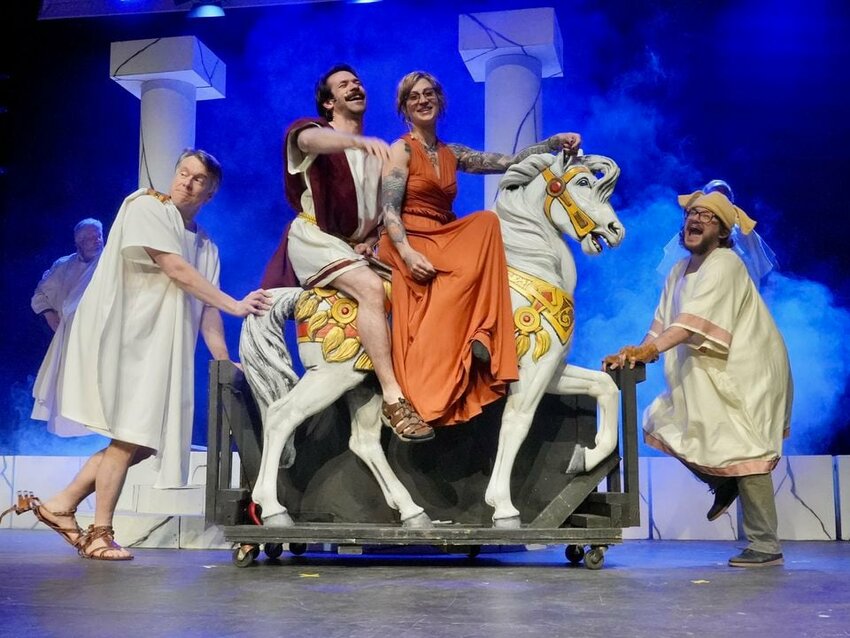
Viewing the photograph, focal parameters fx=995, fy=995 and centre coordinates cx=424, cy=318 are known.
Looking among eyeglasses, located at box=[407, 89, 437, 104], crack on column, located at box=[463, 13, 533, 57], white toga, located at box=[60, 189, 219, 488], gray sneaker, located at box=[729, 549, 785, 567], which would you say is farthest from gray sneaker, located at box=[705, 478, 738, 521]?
crack on column, located at box=[463, 13, 533, 57]

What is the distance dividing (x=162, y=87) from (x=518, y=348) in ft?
12.9

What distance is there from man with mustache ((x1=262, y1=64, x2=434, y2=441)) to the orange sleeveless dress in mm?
70

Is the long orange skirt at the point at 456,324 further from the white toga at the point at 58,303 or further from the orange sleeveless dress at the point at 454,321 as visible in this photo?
the white toga at the point at 58,303

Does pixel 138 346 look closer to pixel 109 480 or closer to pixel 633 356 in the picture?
pixel 109 480

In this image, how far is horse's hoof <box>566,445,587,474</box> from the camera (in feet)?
11.6

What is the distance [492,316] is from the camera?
11.1ft

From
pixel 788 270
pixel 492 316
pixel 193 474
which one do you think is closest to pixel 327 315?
pixel 492 316

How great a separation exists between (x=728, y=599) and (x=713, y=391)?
1294 millimetres

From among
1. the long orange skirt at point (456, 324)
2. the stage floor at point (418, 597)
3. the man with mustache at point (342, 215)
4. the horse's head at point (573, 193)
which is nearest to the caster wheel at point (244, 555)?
the stage floor at point (418, 597)

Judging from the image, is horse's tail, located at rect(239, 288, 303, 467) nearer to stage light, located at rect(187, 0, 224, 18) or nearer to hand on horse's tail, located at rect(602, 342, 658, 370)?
hand on horse's tail, located at rect(602, 342, 658, 370)

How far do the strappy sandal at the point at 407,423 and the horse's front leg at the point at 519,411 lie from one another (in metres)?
0.30

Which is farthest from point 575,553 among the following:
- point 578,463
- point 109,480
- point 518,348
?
point 109,480

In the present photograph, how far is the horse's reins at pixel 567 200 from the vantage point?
3570 mm

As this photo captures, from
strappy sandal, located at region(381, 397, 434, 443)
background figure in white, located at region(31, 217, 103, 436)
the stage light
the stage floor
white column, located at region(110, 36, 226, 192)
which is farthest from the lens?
the stage light
